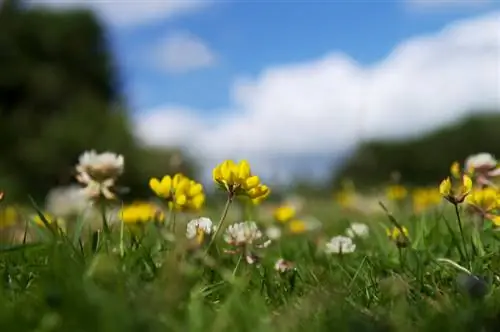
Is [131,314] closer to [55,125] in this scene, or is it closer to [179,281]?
[179,281]

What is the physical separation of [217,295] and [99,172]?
0.71 metres

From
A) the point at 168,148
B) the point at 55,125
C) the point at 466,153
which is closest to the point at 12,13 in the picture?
the point at 55,125

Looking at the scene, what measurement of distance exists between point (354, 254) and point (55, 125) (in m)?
12.7

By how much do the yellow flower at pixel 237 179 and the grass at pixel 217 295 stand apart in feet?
0.61

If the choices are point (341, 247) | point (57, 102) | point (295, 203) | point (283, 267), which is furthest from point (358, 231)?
point (57, 102)

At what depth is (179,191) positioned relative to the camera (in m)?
2.14

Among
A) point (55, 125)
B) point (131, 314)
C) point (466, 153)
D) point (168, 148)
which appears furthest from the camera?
point (466, 153)

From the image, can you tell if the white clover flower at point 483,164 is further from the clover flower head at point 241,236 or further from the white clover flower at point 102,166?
the white clover flower at point 102,166

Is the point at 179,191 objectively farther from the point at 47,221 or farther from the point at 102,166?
the point at 47,221

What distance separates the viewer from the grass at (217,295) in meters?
1.24

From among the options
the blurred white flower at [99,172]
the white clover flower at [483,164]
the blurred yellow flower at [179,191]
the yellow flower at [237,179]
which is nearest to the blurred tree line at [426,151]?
the white clover flower at [483,164]

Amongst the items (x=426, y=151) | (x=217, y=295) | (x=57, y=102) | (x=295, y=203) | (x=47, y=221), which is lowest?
(x=426, y=151)

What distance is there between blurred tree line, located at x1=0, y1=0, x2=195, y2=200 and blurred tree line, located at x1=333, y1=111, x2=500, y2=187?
4458 mm

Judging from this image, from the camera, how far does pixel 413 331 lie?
4.27 feet
